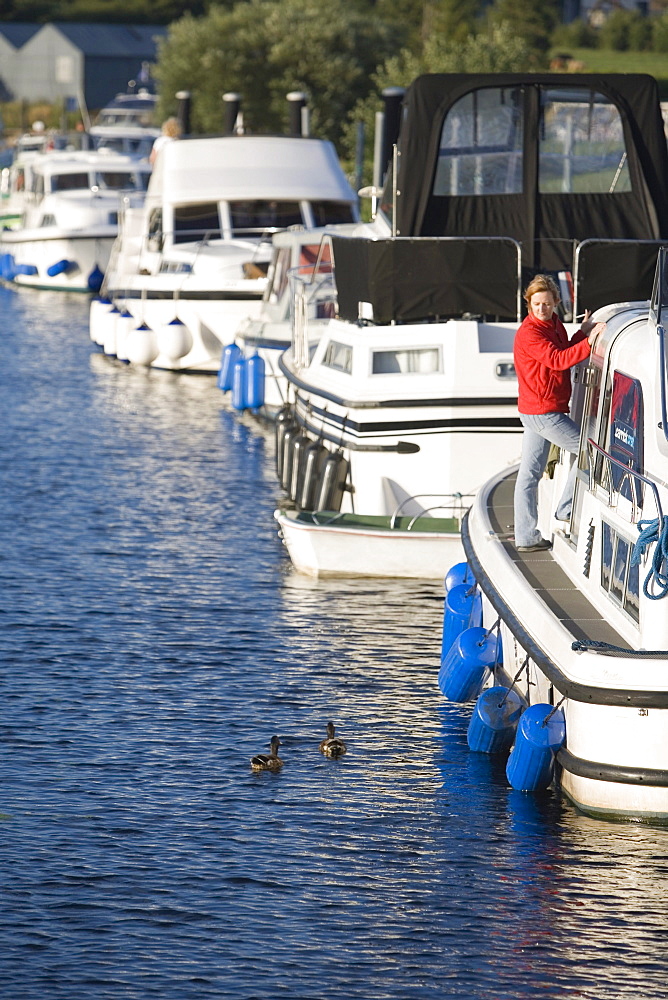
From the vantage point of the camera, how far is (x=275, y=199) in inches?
1118

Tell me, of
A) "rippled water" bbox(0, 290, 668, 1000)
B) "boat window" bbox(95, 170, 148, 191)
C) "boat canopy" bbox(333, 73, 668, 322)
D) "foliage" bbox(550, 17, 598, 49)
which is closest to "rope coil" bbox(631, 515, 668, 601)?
"rippled water" bbox(0, 290, 668, 1000)

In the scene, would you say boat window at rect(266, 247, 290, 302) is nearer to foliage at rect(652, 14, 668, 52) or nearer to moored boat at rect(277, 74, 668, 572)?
moored boat at rect(277, 74, 668, 572)

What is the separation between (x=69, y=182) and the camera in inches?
1692

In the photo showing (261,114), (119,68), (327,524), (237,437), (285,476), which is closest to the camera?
(327,524)

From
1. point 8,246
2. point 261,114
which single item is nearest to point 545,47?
point 261,114

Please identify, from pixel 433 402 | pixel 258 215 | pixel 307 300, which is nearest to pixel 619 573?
pixel 433 402

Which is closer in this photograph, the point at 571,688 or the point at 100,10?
the point at 571,688

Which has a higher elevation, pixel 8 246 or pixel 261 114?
pixel 261 114

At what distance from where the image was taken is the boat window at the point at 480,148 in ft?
54.4

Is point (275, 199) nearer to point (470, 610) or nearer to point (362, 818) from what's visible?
point (470, 610)

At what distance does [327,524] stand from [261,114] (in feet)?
129

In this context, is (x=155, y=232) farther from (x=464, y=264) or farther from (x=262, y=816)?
(x=262, y=816)

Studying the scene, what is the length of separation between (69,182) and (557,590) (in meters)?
34.6

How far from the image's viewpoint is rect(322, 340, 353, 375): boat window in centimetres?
1582
